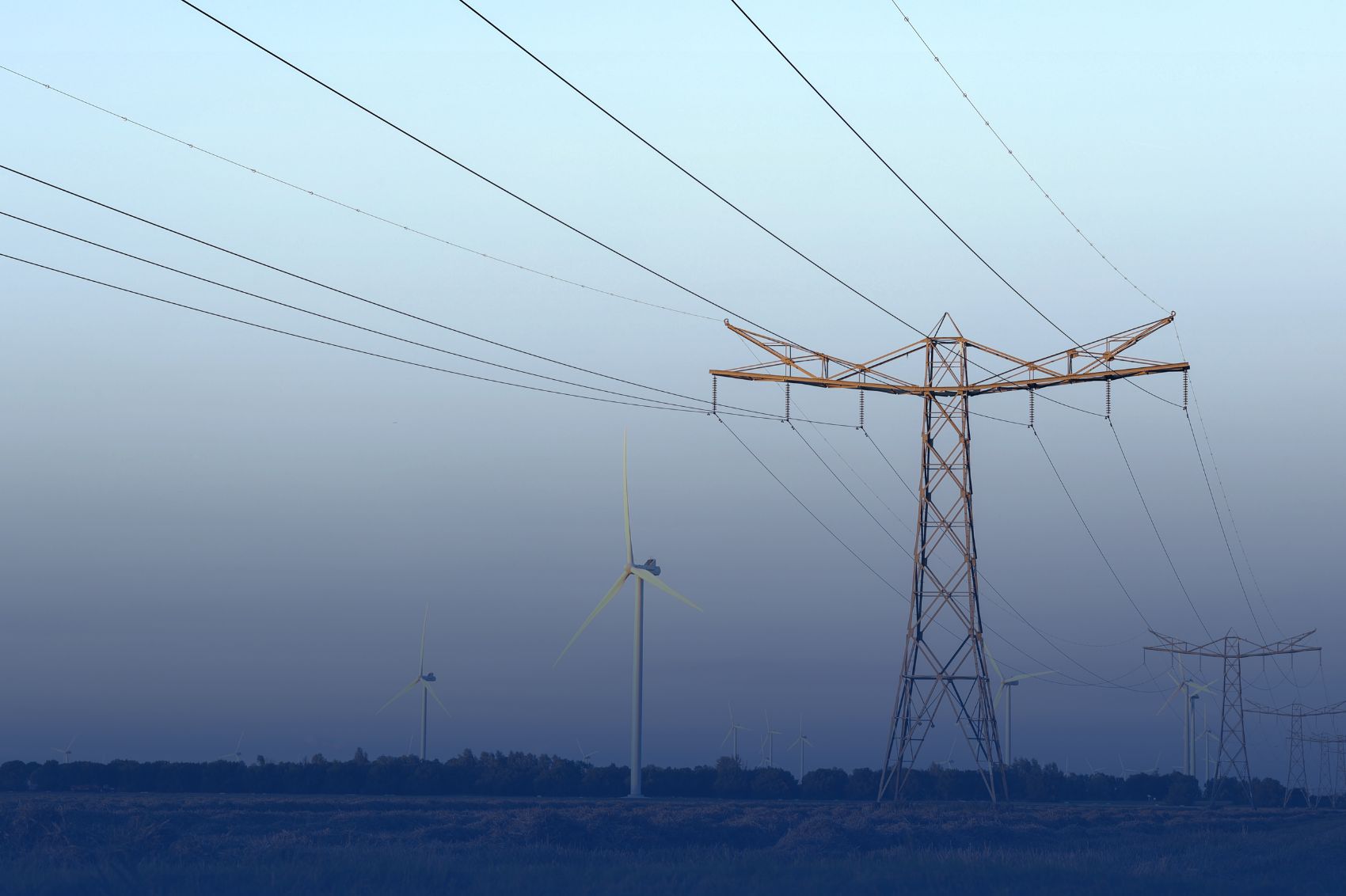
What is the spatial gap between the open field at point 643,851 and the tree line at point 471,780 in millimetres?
35404

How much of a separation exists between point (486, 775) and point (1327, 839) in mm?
65573

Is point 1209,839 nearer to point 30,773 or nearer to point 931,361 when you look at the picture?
point 931,361

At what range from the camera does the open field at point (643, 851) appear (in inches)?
1452

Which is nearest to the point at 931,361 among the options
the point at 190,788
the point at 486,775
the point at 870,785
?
the point at 870,785

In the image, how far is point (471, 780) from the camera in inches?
4316

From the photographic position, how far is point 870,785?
10406cm

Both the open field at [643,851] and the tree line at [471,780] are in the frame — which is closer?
the open field at [643,851]

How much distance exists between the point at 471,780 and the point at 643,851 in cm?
6398

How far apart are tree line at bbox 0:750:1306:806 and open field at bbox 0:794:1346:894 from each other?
35.4 m

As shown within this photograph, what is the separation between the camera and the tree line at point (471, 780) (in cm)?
10606

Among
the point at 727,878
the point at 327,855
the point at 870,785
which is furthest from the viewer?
the point at 870,785

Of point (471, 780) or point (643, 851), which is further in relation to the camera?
point (471, 780)

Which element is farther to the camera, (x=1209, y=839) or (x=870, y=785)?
(x=870, y=785)

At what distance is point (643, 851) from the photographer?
4844 cm
